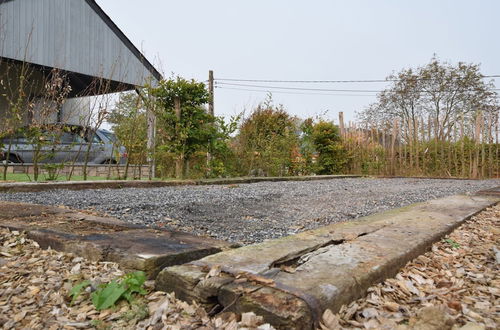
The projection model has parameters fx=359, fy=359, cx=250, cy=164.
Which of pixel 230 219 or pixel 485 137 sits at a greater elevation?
pixel 485 137

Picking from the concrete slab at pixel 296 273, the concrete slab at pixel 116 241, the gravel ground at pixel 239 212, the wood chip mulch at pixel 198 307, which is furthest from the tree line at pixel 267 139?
the concrete slab at pixel 296 273

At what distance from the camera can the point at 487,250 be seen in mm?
1713

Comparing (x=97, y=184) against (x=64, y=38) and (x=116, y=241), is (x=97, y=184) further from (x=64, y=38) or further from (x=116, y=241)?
(x=64, y=38)

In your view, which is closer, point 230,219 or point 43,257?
point 43,257

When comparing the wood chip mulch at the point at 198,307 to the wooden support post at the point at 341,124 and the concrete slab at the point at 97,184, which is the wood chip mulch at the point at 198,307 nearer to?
the concrete slab at the point at 97,184

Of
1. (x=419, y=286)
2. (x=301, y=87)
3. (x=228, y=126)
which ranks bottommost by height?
(x=419, y=286)

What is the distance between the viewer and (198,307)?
959 mm

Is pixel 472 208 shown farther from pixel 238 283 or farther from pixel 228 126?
pixel 228 126

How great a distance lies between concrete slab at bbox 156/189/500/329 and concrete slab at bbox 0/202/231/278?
0.52 ft

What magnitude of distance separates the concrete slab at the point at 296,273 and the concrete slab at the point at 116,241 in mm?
159

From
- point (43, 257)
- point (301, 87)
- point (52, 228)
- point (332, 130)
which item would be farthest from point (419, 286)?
point (301, 87)

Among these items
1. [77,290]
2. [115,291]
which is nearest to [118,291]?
[115,291]

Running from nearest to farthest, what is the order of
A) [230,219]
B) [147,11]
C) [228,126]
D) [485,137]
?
1. [230,219]
2. [228,126]
3. [485,137]
4. [147,11]

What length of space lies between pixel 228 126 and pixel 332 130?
13.4 feet
